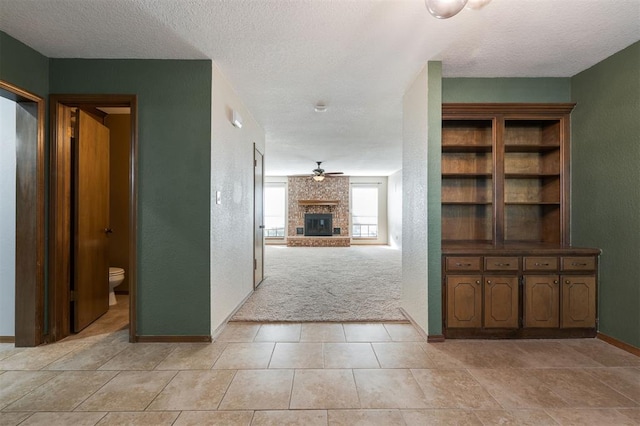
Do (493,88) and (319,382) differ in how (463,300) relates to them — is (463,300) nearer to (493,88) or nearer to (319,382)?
(319,382)

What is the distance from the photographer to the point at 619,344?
2.57 m

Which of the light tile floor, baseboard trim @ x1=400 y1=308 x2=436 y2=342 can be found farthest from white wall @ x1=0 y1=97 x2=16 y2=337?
baseboard trim @ x1=400 y1=308 x2=436 y2=342

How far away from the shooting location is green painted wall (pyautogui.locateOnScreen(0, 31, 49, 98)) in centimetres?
230

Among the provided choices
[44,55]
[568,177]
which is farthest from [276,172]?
[568,177]

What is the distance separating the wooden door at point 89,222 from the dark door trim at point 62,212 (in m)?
0.09

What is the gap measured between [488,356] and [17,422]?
3.13 m

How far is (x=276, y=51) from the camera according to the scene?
2539 millimetres

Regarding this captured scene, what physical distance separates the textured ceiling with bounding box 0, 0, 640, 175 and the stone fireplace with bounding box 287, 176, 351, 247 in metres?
7.01

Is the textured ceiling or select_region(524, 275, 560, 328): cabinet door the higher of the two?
the textured ceiling

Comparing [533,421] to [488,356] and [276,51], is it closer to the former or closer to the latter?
[488,356]

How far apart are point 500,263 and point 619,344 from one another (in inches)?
45.4

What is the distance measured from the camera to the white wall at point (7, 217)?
2627 mm

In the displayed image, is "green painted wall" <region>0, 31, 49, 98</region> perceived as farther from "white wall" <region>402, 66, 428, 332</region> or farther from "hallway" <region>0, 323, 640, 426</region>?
"white wall" <region>402, 66, 428, 332</region>

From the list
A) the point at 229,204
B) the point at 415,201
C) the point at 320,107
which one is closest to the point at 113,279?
the point at 229,204
